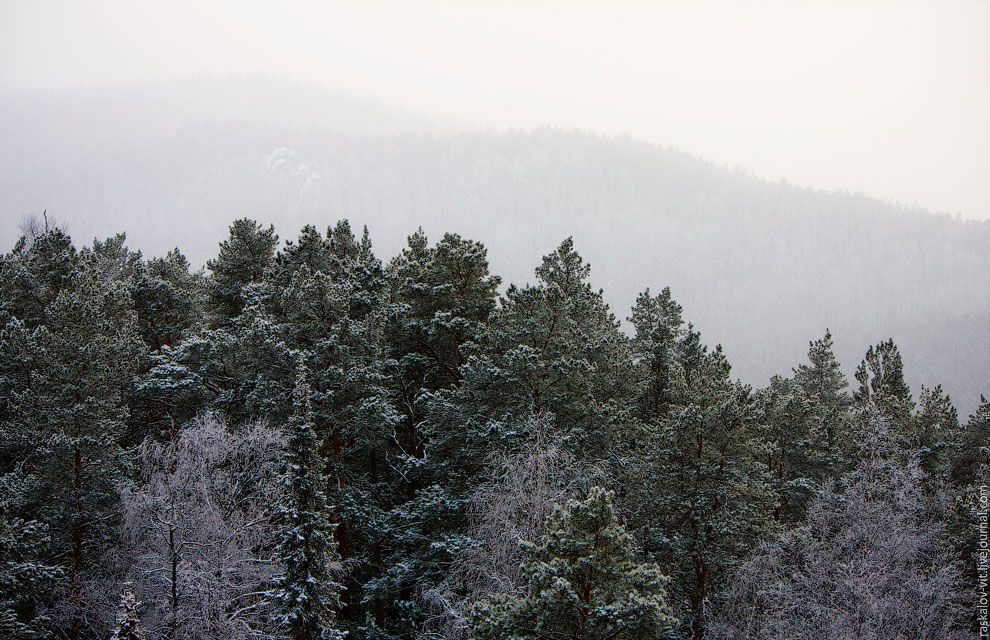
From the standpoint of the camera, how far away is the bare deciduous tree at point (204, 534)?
616 inches

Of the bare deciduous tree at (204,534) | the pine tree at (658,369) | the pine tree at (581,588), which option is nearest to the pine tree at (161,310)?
the bare deciduous tree at (204,534)

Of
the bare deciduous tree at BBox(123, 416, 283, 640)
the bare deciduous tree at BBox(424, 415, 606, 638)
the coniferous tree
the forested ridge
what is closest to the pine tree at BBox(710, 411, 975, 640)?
the forested ridge

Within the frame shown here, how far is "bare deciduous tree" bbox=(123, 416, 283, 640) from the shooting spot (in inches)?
616

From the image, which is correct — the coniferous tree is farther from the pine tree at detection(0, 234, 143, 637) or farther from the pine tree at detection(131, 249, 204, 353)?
the pine tree at detection(131, 249, 204, 353)

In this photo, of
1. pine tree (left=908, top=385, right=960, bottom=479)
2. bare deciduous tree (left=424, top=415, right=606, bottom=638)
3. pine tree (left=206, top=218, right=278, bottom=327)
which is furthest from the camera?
pine tree (left=908, top=385, right=960, bottom=479)

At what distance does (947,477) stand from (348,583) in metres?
24.2

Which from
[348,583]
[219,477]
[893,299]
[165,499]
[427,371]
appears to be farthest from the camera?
[893,299]

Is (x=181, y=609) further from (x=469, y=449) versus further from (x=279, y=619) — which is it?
(x=469, y=449)

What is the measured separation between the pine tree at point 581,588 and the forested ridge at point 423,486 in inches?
2.6

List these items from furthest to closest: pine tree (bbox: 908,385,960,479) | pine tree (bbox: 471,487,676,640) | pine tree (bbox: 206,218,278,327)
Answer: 1. pine tree (bbox: 908,385,960,479)
2. pine tree (bbox: 206,218,278,327)
3. pine tree (bbox: 471,487,676,640)

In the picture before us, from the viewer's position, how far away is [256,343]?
67.6 feet

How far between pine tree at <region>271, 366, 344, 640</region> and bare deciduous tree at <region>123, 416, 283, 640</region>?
107 cm

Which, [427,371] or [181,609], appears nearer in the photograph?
[181,609]

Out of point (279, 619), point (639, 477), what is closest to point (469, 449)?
point (639, 477)
